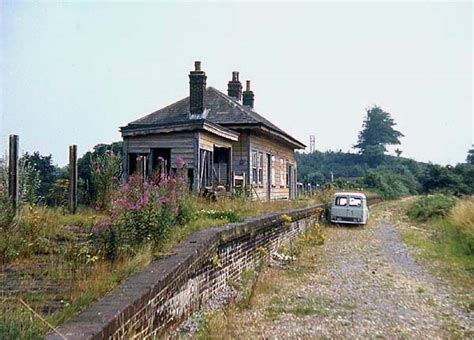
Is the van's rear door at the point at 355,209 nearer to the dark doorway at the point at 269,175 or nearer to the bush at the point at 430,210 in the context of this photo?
the dark doorway at the point at 269,175

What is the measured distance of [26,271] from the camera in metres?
6.05

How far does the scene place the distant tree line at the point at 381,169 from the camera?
198ft

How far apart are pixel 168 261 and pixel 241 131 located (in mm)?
16902

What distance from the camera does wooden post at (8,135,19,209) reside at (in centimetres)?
861

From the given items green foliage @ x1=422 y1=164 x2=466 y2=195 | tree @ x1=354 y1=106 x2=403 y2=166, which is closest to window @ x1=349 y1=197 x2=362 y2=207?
green foliage @ x1=422 y1=164 x2=466 y2=195

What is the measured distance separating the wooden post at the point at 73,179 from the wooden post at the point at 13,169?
5.43ft

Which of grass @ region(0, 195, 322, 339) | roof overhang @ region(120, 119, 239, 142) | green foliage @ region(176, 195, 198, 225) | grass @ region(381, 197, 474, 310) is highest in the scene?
roof overhang @ region(120, 119, 239, 142)

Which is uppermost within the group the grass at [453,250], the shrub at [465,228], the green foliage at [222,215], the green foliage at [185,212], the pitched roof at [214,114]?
the pitched roof at [214,114]

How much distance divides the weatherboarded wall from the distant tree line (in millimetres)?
42535

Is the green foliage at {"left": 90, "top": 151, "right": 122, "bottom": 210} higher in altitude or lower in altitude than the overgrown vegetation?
higher

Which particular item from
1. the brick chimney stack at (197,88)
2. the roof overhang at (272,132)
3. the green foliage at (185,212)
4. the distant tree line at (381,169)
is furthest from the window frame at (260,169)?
the distant tree line at (381,169)

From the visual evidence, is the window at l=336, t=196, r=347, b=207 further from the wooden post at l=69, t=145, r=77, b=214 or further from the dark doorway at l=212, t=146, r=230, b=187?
the wooden post at l=69, t=145, r=77, b=214

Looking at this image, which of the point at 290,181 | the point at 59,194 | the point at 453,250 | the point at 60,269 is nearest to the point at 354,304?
the point at 60,269

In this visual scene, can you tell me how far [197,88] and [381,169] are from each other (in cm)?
7296
